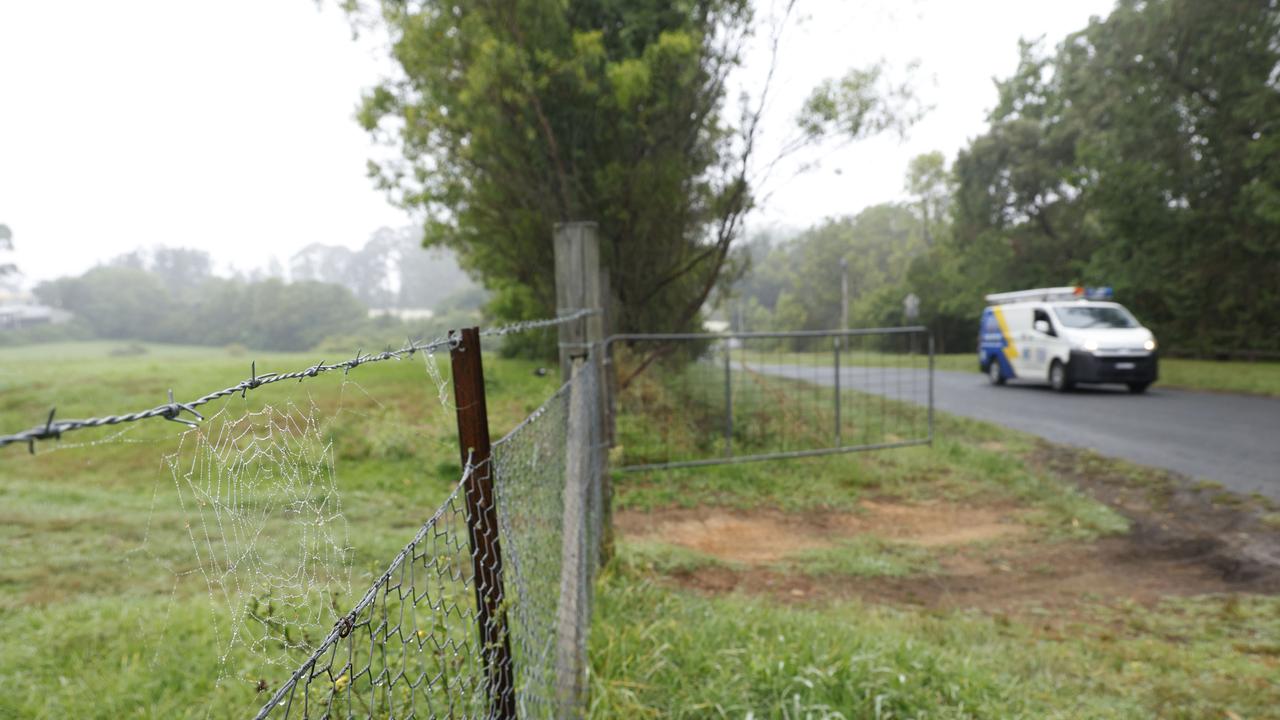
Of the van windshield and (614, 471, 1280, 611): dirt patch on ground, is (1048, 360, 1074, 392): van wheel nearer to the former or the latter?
the van windshield

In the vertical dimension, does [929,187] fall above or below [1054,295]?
above

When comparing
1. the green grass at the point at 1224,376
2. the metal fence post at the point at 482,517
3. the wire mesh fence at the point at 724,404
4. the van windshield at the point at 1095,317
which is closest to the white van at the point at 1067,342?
the van windshield at the point at 1095,317

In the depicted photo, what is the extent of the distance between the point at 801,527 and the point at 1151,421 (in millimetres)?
7077

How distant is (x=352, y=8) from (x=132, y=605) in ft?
24.0

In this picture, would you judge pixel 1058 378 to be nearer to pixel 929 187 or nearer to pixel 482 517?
pixel 482 517

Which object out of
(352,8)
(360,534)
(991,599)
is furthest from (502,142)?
(991,599)

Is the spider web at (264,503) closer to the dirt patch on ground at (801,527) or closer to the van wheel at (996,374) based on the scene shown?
the dirt patch on ground at (801,527)

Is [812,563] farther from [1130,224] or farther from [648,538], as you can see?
[1130,224]

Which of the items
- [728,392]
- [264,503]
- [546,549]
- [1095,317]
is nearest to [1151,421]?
[1095,317]

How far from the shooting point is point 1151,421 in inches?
418

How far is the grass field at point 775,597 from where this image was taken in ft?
10.0

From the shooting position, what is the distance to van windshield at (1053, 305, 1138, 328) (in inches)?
556

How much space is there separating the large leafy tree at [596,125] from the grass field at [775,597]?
2824 mm

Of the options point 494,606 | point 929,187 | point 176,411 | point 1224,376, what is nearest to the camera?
point 176,411
